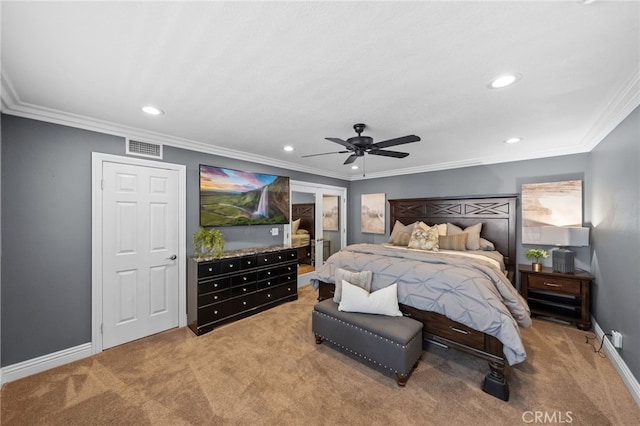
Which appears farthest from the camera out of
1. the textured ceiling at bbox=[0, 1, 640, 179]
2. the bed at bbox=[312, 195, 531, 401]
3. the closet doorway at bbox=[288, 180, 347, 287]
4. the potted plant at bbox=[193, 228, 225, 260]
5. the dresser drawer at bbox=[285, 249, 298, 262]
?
the closet doorway at bbox=[288, 180, 347, 287]

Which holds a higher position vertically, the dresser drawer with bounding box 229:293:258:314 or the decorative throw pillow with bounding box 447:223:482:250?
the decorative throw pillow with bounding box 447:223:482:250

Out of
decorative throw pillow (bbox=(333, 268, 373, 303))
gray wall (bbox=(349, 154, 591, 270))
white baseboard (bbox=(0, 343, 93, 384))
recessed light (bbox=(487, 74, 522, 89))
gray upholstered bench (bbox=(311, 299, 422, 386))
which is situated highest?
recessed light (bbox=(487, 74, 522, 89))

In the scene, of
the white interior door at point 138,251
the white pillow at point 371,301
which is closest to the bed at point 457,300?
the white pillow at point 371,301

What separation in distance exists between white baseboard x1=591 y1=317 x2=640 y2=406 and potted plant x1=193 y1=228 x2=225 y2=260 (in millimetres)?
4226

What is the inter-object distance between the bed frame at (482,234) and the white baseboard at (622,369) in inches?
32.7

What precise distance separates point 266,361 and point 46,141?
3.10 m

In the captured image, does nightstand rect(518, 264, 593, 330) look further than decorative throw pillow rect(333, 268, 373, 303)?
Yes

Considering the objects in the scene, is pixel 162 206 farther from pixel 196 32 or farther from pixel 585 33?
pixel 585 33

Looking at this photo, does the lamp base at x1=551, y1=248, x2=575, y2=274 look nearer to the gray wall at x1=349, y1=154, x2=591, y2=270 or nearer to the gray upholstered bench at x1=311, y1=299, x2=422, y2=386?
the gray wall at x1=349, y1=154, x2=591, y2=270

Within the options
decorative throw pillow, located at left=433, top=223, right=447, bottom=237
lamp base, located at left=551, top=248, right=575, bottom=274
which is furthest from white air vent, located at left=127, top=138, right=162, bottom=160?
lamp base, located at left=551, top=248, right=575, bottom=274

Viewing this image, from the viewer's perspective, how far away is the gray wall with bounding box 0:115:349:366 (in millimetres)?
2227

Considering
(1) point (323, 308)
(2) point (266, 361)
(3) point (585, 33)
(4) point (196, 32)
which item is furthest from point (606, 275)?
(4) point (196, 32)

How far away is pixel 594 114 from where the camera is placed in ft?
7.91

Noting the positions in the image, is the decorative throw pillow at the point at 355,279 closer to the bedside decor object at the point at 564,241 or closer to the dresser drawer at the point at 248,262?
the dresser drawer at the point at 248,262
